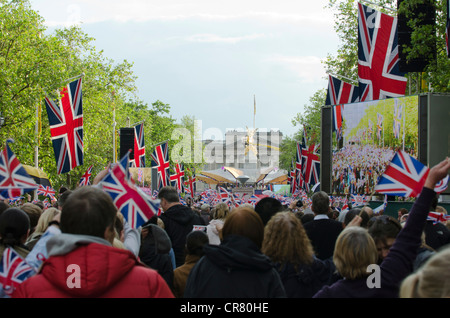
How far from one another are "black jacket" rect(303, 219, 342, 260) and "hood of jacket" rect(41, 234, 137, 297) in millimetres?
4255

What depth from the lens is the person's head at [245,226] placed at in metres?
4.16

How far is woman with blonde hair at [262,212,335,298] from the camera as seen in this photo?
4871 millimetres

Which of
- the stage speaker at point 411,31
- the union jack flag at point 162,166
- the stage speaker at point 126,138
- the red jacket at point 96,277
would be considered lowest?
the union jack flag at point 162,166

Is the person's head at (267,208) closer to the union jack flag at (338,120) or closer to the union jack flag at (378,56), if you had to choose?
the union jack flag at (338,120)

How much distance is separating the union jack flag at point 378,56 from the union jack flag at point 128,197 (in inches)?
765

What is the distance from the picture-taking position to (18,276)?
3809 millimetres

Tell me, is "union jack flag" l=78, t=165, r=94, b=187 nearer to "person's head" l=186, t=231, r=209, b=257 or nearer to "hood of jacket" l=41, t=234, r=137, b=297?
"person's head" l=186, t=231, r=209, b=257

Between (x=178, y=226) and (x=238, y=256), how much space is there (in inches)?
187

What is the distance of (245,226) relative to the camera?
13.7 ft

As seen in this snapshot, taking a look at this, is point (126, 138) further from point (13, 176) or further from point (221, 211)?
point (13, 176)

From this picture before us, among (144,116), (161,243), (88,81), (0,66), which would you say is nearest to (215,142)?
(144,116)

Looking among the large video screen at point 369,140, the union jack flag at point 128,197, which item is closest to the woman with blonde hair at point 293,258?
the union jack flag at point 128,197

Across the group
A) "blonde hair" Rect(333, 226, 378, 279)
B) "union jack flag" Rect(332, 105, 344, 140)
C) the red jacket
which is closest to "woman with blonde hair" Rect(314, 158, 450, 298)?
"blonde hair" Rect(333, 226, 378, 279)

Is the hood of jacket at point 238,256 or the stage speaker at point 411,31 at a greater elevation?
the stage speaker at point 411,31
